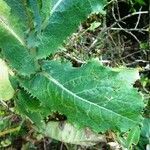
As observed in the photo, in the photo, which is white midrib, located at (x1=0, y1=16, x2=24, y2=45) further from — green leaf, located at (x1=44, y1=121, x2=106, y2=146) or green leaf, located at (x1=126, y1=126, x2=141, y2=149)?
green leaf, located at (x1=126, y1=126, x2=141, y2=149)

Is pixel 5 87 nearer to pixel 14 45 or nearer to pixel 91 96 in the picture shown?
pixel 14 45

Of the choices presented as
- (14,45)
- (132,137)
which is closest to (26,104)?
(14,45)

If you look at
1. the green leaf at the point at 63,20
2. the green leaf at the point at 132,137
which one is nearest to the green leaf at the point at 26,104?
the green leaf at the point at 63,20

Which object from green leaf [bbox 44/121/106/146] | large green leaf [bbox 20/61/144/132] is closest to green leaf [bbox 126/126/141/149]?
green leaf [bbox 44/121/106/146]

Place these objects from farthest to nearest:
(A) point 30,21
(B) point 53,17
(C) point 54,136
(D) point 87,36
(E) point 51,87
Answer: (D) point 87,36
(C) point 54,136
(B) point 53,17
(E) point 51,87
(A) point 30,21

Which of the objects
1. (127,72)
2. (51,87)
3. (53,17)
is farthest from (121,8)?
(51,87)

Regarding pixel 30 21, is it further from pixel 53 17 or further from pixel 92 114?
pixel 92 114
